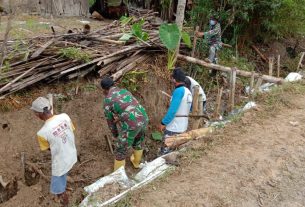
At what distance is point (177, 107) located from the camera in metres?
5.77

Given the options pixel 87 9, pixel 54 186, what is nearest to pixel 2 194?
pixel 54 186

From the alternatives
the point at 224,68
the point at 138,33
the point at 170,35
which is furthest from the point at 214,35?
the point at 138,33

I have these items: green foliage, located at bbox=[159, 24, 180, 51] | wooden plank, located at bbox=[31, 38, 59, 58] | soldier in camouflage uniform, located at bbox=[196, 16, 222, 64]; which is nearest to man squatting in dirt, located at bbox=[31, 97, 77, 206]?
wooden plank, located at bbox=[31, 38, 59, 58]

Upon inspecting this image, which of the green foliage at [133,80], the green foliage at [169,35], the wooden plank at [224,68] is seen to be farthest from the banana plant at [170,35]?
the green foliage at [133,80]

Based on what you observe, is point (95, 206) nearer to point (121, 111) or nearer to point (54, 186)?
point (54, 186)

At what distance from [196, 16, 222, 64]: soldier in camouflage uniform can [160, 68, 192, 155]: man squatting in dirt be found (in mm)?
3454

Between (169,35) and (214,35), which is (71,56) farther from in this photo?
(214,35)

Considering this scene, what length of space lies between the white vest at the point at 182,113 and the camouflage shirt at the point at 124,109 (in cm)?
60

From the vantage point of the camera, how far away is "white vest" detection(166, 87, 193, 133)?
5.80 metres

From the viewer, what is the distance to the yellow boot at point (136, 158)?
6242 mm

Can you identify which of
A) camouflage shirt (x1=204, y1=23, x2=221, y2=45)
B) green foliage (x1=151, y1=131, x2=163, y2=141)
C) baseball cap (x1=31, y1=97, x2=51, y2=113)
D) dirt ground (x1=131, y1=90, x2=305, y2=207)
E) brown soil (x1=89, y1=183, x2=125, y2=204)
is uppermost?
camouflage shirt (x1=204, y1=23, x2=221, y2=45)

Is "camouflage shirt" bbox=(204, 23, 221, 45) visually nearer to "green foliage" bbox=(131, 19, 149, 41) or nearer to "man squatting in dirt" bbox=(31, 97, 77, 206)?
"green foliage" bbox=(131, 19, 149, 41)

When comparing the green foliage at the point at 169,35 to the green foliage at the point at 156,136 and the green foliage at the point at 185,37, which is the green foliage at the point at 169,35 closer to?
the green foliage at the point at 185,37

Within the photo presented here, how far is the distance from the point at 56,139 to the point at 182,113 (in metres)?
2.18
